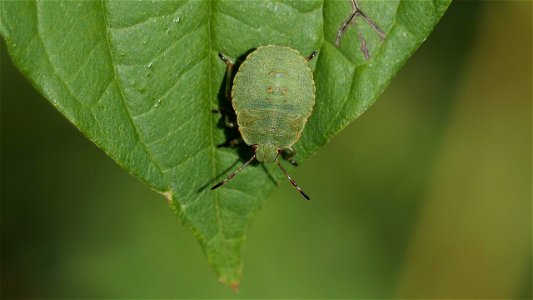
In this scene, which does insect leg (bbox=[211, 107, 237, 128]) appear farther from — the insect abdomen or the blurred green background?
the blurred green background

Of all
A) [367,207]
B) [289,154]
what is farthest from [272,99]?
[367,207]

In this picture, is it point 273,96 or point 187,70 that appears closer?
point 187,70

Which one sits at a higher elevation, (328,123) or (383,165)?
(328,123)

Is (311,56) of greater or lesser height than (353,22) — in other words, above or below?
below

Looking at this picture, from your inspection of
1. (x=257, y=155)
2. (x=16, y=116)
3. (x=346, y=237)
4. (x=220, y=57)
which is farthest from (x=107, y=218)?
(x=220, y=57)

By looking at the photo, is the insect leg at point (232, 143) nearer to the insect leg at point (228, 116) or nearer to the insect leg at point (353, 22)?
the insect leg at point (228, 116)

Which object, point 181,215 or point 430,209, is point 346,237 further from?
point 181,215

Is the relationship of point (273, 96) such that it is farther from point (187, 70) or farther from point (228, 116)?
point (187, 70)
